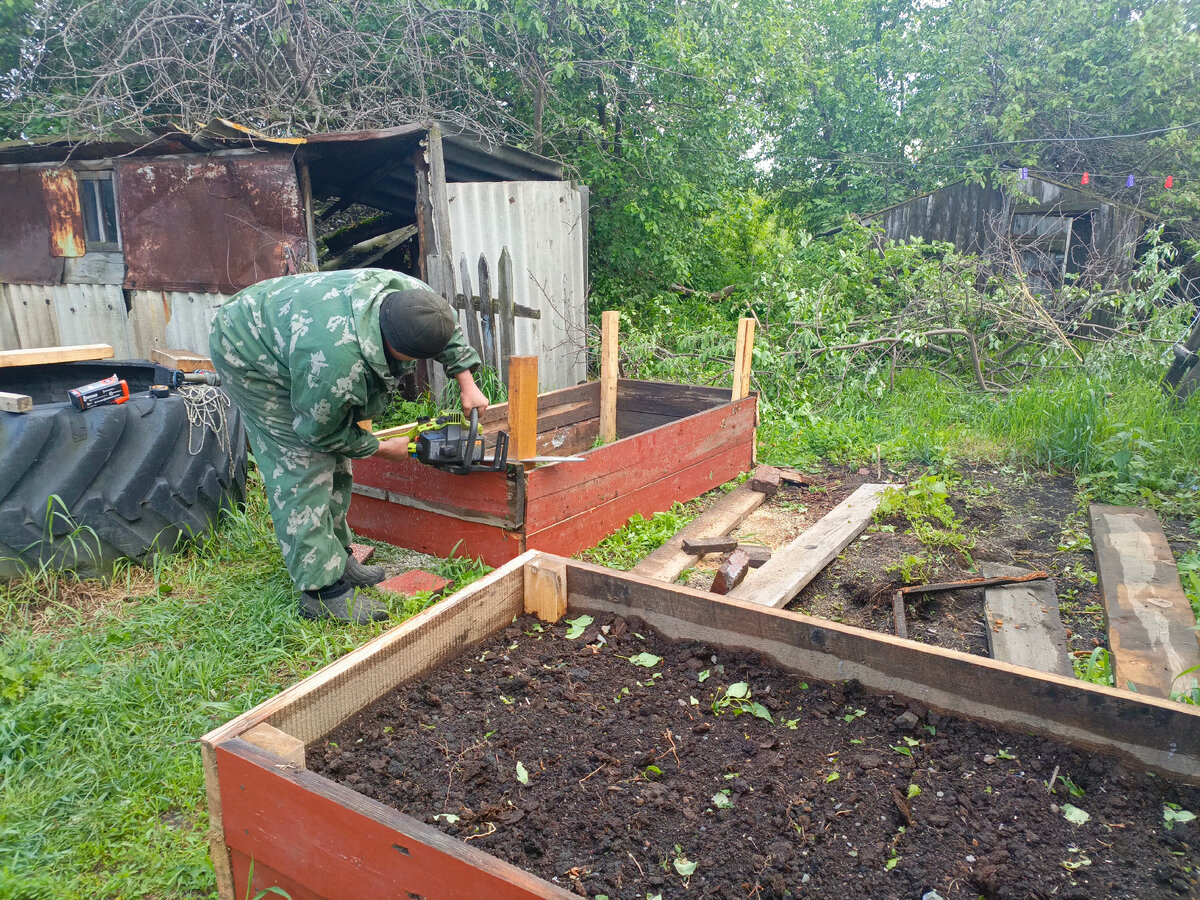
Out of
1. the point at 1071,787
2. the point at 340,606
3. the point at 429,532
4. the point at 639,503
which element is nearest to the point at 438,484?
the point at 429,532

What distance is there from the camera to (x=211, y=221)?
5930mm

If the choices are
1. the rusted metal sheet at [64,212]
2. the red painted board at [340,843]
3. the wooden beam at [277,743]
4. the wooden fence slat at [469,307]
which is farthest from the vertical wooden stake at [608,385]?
the rusted metal sheet at [64,212]

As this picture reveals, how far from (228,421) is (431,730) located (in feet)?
9.53

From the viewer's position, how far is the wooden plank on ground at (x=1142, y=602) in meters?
2.97

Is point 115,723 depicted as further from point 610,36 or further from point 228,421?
point 610,36

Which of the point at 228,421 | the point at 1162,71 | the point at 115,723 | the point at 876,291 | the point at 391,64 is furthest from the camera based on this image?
the point at 1162,71

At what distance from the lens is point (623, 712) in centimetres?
224

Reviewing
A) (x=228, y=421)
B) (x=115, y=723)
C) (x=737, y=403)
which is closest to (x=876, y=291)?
(x=737, y=403)

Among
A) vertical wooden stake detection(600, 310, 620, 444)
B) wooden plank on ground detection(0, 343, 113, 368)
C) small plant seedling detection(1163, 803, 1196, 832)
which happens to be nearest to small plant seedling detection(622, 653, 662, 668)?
small plant seedling detection(1163, 803, 1196, 832)

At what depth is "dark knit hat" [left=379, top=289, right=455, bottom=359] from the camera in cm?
312

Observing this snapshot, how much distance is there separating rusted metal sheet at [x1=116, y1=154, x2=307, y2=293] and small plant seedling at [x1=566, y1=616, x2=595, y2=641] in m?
4.23

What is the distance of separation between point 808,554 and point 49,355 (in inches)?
188

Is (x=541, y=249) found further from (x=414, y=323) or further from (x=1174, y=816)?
(x=1174, y=816)

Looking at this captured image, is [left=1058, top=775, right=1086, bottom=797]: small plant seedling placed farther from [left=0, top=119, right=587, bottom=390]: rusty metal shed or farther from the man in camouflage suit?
[left=0, top=119, right=587, bottom=390]: rusty metal shed
